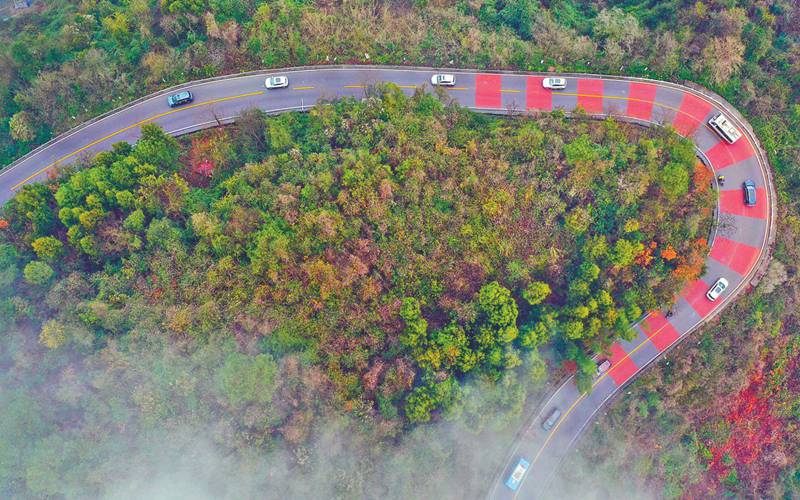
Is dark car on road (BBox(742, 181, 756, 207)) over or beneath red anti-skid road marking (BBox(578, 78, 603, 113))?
beneath

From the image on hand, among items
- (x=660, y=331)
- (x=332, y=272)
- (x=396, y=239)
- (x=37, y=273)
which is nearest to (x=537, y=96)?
(x=396, y=239)

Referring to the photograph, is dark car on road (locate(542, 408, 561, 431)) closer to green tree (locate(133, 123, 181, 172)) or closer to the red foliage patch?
the red foliage patch

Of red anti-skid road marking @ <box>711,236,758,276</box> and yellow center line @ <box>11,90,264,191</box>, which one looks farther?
yellow center line @ <box>11,90,264,191</box>

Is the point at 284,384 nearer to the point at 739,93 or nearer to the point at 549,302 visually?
the point at 549,302

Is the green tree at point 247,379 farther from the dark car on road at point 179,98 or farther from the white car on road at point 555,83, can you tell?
the white car on road at point 555,83

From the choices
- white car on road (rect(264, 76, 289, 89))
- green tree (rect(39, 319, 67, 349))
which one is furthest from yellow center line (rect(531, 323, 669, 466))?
white car on road (rect(264, 76, 289, 89))

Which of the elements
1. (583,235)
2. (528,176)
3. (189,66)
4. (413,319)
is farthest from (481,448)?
(189,66)
